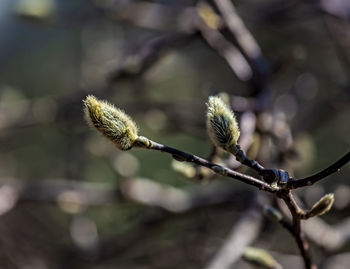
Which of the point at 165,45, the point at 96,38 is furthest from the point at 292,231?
the point at 96,38

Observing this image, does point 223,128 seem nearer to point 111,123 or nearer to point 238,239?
point 111,123

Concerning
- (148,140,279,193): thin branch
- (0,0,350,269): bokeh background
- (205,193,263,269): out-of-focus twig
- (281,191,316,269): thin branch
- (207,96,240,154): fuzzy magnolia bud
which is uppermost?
(0,0,350,269): bokeh background

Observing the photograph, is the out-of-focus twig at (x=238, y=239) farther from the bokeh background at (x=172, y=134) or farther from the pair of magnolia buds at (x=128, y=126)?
the pair of magnolia buds at (x=128, y=126)

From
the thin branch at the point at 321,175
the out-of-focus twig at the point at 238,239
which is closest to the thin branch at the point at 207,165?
the thin branch at the point at 321,175

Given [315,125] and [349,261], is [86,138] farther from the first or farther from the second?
[349,261]

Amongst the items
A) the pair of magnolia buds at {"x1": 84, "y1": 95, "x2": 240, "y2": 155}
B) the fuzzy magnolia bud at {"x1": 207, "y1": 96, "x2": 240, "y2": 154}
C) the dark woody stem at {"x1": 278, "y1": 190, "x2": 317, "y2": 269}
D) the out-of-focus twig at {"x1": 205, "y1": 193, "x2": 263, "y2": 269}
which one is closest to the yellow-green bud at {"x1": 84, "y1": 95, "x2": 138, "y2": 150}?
the pair of magnolia buds at {"x1": 84, "y1": 95, "x2": 240, "y2": 155}

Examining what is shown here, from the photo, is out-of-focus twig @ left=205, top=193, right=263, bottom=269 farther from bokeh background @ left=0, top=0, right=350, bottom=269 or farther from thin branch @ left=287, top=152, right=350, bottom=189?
thin branch @ left=287, top=152, right=350, bottom=189

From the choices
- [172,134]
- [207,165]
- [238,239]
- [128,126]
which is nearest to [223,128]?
[207,165]
